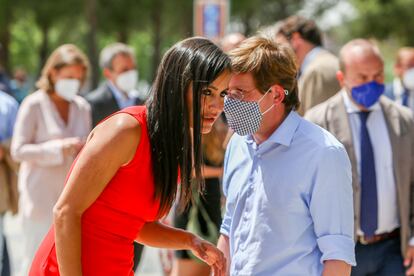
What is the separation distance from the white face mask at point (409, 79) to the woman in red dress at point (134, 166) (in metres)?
6.06

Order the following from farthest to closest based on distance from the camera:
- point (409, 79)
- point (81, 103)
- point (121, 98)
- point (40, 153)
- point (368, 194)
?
point (409, 79) < point (121, 98) < point (81, 103) < point (40, 153) < point (368, 194)

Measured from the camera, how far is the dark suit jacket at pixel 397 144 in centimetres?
448

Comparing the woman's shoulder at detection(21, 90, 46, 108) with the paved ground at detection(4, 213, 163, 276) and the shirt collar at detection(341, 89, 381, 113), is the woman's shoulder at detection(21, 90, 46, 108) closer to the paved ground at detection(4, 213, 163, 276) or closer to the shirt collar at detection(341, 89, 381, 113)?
the paved ground at detection(4, 213, 163, 276)

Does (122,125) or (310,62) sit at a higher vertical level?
(122,125)

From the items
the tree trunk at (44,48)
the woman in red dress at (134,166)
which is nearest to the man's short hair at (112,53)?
the woman in red dress at (134,166)

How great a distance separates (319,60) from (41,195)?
7.71ft

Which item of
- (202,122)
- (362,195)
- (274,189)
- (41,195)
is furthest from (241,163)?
(41,195)

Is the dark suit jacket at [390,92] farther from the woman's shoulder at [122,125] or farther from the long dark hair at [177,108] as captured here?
the woman's shoulder at [122,125]

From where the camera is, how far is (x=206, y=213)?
248 inches

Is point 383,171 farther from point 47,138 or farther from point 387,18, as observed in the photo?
point 387,18

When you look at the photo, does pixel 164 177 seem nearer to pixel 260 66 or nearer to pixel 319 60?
pixel 260 66

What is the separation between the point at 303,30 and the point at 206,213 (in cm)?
163

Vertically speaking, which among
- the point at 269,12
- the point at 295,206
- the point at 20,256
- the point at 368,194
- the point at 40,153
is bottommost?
the point at 20,256

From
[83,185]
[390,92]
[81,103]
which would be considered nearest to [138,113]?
[83,185]
